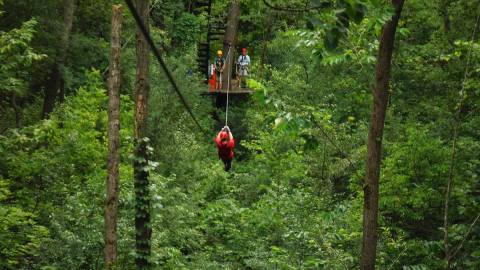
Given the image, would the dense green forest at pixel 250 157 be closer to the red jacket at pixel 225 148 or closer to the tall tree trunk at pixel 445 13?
the tall tree trunk at pixel 445 13

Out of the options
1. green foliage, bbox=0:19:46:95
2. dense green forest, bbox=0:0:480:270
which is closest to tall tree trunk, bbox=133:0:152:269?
dense green forest, bbox=0:0:480:270

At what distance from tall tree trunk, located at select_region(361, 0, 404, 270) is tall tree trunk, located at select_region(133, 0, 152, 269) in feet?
15.4

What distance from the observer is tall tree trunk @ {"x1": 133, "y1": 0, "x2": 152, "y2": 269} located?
1034cm

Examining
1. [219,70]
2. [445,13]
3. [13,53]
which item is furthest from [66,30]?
[445,13]

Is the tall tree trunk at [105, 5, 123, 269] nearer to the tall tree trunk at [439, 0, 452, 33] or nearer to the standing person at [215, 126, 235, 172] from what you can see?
the standing person at [215, 126, 235, 172]

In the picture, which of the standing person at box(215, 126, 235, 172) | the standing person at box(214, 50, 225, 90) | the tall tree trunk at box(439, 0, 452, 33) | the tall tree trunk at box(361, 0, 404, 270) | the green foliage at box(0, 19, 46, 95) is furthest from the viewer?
the standing person at box(214, 50, 225, 90)

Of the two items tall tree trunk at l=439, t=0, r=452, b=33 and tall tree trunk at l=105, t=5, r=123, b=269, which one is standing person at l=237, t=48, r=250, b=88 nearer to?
tall tree trunk at l=439, t=0, r=452, b=33

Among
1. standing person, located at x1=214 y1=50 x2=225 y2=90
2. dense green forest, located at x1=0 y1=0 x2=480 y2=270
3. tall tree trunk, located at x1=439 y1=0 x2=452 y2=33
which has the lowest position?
dense green forest, located at x1=0 y1=0 x2=480 y2=270

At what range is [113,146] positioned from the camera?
453 inches

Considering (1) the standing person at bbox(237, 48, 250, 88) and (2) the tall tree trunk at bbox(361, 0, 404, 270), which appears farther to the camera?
(1) the standing person at bbox(237, 48, 250, 88)

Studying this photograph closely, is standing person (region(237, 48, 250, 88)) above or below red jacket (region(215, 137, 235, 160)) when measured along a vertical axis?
above

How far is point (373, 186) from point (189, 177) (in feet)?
39.4

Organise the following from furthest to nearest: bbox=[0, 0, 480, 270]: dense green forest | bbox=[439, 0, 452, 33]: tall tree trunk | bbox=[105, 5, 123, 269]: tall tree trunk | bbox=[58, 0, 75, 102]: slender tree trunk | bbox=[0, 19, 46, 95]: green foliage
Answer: bbox=[58, 0, 75, 102]: slender tree trunk → bbox=[439, 0, 452, 33]: tall tree trunk → bbox=[105, 5, 123, 269]: tall tree trunk → bbox=[0, 19, 46, 95]: green foliage → bbox=[0, 0, 480, 270]: dense green forest

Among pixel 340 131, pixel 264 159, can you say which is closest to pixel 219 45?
pixel 264 159
